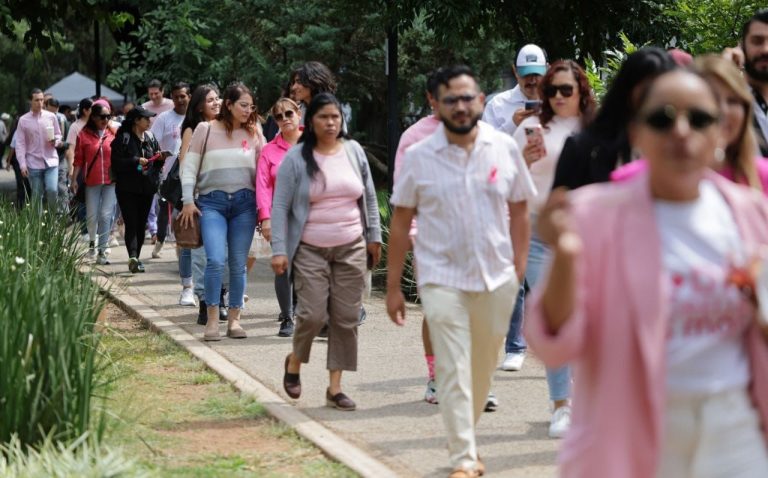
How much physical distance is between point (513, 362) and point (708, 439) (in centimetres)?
576

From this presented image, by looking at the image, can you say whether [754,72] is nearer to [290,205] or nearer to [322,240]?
[322,240]

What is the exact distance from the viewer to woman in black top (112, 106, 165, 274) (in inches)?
595

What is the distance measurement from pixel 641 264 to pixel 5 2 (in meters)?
12.1

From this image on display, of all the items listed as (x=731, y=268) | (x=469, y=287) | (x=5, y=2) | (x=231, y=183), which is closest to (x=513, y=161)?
(x=469, y=287)

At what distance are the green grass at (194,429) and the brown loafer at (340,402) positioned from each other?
0.40m

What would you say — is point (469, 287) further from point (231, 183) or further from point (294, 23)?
point (294, 23)

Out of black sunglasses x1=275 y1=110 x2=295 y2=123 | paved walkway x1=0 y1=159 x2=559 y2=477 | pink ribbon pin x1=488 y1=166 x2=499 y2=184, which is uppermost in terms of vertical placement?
black sunglasses x1=275 y1=110 x2=295 y2=123

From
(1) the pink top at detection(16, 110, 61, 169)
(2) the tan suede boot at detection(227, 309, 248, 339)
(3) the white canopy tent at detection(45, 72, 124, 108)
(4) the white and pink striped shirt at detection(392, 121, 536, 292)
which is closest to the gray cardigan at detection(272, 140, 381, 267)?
(4) the white and pink striped shirt at detection(392, 121, 536, 292)

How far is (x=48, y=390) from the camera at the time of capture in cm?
638

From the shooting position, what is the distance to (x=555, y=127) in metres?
7.74

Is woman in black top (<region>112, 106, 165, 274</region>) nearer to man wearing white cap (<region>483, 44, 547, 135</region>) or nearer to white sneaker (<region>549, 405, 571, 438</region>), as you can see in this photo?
man wearing white cap (<region>483, 44, 547, 135</region>)

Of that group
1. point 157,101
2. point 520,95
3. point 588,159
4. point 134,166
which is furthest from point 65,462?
point 157,101

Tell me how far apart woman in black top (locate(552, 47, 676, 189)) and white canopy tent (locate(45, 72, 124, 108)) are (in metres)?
34.0

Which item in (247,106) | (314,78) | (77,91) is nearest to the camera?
(314,78)
